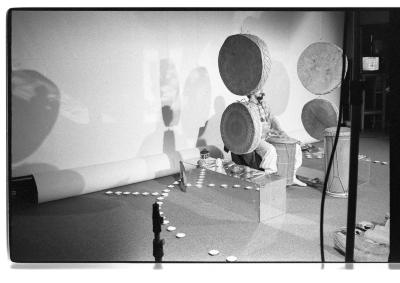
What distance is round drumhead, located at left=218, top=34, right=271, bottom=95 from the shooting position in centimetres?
310

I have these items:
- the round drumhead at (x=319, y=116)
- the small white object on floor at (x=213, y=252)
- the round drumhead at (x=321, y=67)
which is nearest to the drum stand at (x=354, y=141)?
the small white object on floor at (x=213, y=252)

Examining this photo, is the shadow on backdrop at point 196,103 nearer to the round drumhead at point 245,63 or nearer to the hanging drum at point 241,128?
the hanging drum at point 241,128

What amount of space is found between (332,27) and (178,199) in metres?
6.00

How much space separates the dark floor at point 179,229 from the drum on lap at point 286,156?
0.72 feet

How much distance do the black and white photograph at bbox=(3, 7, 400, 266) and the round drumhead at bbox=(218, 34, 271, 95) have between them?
1cm

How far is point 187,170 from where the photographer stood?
4.35m

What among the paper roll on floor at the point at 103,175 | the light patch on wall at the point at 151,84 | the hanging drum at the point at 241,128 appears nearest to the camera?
the hanging drum at the point at 241,128

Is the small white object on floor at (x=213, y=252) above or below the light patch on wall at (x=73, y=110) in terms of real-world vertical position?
below

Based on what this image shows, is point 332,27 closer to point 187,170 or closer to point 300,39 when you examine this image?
point 300,39

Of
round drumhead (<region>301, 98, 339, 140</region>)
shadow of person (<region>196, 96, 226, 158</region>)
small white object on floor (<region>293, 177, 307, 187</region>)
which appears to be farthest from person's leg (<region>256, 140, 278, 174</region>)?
shadow of person (<region>196, 96, 226, 158</region>)

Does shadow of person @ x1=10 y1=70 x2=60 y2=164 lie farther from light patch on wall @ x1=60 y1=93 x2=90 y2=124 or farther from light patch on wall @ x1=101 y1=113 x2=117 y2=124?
light patch on wall @ x1=101 y1=113 x2=117 y2=124

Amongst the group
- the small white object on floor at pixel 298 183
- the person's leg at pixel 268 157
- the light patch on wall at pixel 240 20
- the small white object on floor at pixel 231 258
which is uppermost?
the light patch on wall at pixel 240 20

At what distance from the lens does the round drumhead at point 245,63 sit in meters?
3.10

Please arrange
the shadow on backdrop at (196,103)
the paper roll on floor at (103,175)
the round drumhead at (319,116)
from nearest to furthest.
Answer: the paper roll on floor at (103,175) → the round drumhead at (319,116) → the shadow on backdrop at (196,103)
